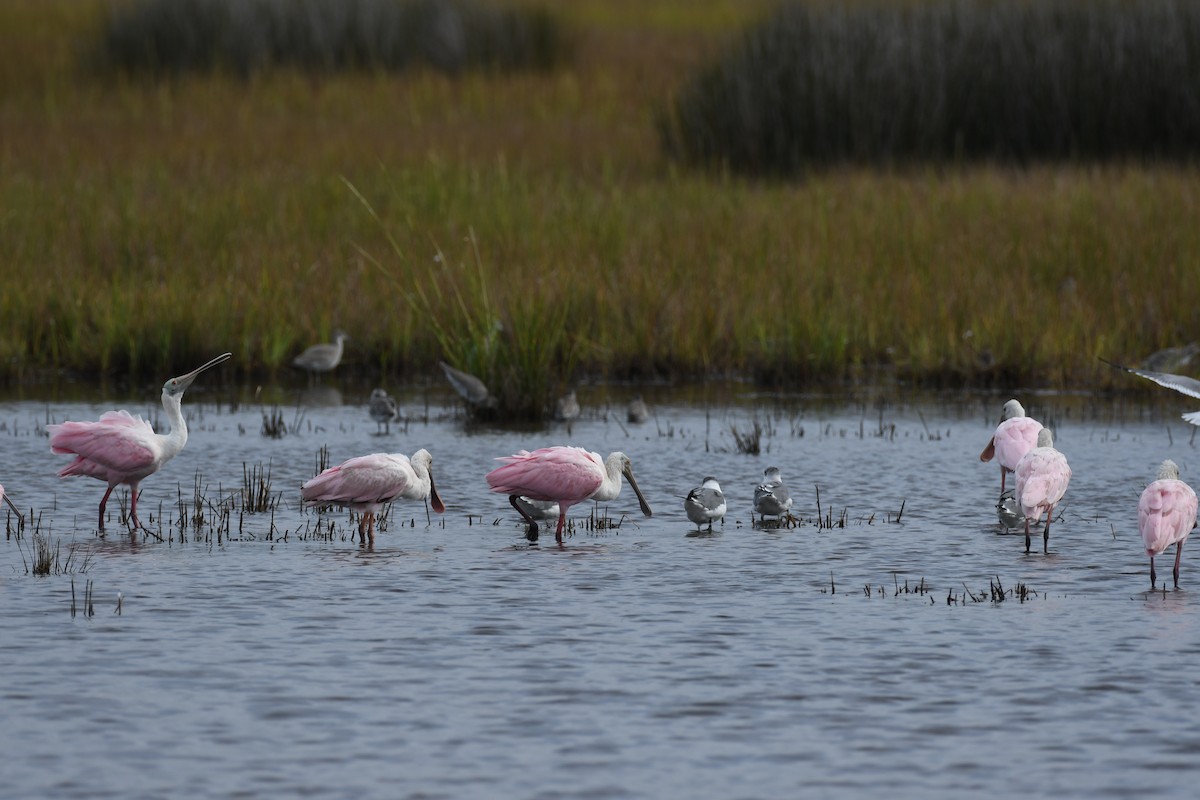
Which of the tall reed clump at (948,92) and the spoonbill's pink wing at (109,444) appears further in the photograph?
the tall reed clump at (948,92)

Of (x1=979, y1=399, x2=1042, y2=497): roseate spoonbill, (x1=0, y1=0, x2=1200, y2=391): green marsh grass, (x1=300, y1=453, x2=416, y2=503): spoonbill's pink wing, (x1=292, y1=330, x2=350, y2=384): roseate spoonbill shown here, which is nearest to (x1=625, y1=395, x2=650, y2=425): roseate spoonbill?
(x1=0, y1=0, x2=1200, y2=391): green marsh grass

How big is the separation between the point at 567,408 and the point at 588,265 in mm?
3852

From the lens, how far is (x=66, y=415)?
13.4m

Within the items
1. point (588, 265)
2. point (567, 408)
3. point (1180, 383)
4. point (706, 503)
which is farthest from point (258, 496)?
point (588, 265)

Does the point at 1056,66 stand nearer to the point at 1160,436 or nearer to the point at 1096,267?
the point at 1096,267

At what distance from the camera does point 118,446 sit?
9523 millimetres

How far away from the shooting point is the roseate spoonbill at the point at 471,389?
13445mm

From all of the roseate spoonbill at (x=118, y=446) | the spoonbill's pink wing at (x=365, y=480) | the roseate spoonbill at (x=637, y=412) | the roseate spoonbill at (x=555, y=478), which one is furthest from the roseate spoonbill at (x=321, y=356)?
Result: the spoonbill's pink wing at (x=365, y=480)

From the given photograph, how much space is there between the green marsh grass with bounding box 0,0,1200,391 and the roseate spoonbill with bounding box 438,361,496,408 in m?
0.20

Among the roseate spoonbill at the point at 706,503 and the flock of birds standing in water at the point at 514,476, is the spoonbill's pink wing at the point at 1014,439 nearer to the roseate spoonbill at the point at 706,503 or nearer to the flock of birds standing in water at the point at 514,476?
the flock of birds standing in water at the point at 514,476

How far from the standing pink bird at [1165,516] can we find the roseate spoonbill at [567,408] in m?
5.61

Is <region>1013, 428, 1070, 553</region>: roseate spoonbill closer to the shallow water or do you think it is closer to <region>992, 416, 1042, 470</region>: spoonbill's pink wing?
the shallow water

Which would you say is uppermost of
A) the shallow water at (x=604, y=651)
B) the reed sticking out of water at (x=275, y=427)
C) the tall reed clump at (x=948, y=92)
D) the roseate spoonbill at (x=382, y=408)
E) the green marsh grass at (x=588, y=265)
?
the tall reed clump at (x=948, y=92)

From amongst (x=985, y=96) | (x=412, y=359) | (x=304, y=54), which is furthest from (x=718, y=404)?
(x=304, y=54)
